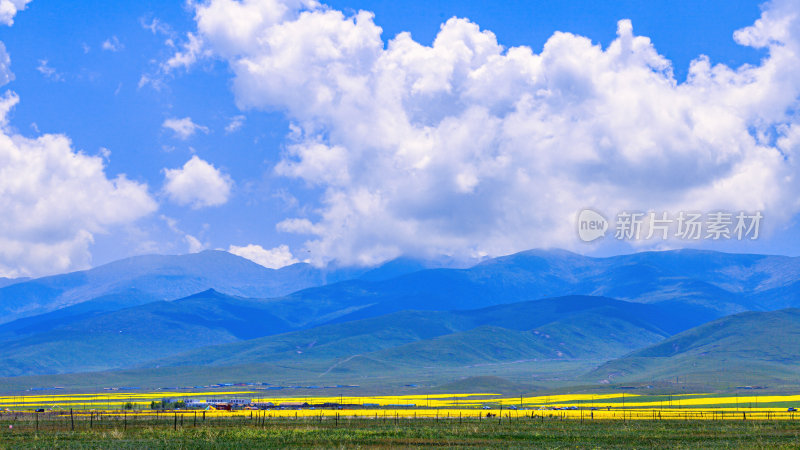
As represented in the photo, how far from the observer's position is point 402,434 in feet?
218

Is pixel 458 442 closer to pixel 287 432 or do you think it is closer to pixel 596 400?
pixel 287 432

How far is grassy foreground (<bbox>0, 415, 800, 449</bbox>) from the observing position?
58.8 meters

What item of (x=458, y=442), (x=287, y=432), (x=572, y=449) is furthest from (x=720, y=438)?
(x=287, y=432)

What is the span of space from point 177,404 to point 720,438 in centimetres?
8069

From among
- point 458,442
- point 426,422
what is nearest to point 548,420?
point 426,422

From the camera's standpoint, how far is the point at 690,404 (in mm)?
135125

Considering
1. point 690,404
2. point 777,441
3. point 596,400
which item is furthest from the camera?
point 596,400

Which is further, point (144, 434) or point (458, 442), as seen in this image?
point (144, 434)

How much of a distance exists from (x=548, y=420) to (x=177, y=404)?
59.1 m

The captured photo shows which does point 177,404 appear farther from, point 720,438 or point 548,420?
point 720,438

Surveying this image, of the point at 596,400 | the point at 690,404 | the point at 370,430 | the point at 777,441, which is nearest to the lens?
the point at 777,441

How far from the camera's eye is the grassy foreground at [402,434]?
58.8 metres

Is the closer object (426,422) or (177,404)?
(426,422)

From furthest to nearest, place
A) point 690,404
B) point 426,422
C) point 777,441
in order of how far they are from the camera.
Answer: point 690,404 → point 426,422 → point 777,441
